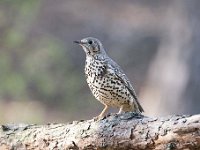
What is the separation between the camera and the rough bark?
18.7 ft

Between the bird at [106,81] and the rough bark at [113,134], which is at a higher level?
the bird at [106,81]

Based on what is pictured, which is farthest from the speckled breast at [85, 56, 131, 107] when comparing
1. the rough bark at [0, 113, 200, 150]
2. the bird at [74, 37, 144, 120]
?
the rough bark at [0, 113, 200, 150]

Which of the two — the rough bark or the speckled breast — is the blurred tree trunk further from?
the rough bark

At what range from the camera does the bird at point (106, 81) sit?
7.84 meters

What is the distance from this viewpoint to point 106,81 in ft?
25.9

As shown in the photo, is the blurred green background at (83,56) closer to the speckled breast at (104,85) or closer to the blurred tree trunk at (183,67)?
the blurred tree trunk at (183,67)

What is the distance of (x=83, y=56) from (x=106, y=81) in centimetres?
1210

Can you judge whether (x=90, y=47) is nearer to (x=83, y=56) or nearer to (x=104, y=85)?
(x=104, y=85)

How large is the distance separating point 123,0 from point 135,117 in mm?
18964

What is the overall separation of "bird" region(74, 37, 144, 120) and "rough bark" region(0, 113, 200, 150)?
1068mm

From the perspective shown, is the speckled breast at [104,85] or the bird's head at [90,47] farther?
the bird's head at [90,47]

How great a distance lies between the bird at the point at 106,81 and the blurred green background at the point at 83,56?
3619mm

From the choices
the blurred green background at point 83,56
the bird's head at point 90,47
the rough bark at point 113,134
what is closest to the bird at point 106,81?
the bird's head at point 90,47

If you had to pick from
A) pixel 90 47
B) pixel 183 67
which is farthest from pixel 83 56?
pixel 90 47
